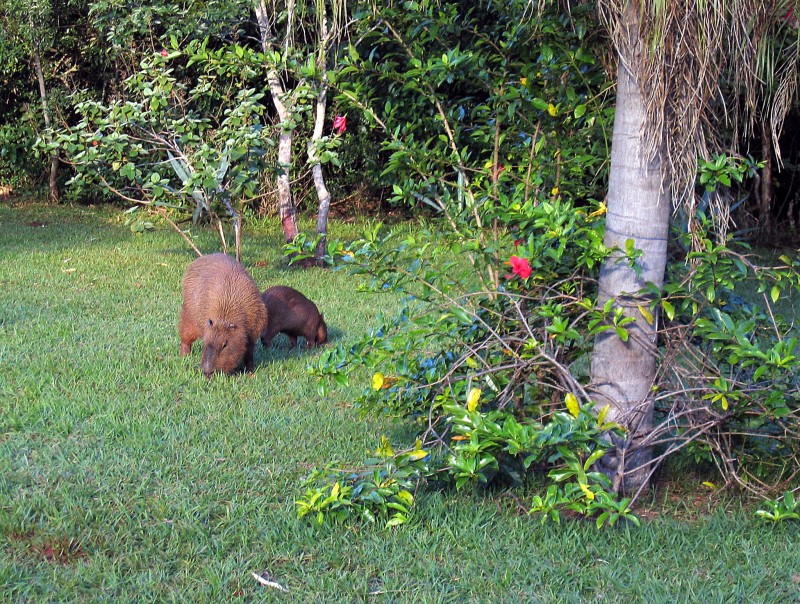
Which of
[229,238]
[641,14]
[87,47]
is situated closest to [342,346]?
[641,14]

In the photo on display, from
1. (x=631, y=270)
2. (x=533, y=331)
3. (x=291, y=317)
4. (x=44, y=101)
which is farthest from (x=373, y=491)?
(x=44, y=101)

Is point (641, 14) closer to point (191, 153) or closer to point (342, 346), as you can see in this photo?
point (342, 346)

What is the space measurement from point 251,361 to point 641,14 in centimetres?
366

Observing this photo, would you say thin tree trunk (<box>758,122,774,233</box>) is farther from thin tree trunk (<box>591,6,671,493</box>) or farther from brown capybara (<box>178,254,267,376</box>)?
thin tree trunk (<box>591,6,671,493</box>)

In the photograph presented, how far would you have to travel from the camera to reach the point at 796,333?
6.82 m

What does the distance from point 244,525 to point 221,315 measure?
2665 millimetres

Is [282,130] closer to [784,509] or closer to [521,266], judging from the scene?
[521,266]

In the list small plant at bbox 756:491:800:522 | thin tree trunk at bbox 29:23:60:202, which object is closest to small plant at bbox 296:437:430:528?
small plant at bbox 756:491:800:522

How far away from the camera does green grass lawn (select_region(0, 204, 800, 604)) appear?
3.19 metres

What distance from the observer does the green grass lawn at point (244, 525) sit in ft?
10.5

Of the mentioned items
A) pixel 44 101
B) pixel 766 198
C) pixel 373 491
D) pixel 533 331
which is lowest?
pixel 766 198

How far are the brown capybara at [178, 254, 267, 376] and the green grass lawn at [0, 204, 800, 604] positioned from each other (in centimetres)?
17

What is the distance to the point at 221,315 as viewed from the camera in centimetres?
609

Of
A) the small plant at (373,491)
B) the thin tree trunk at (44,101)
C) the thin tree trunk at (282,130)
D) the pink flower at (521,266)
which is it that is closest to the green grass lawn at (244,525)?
the small plant at (373,491)
